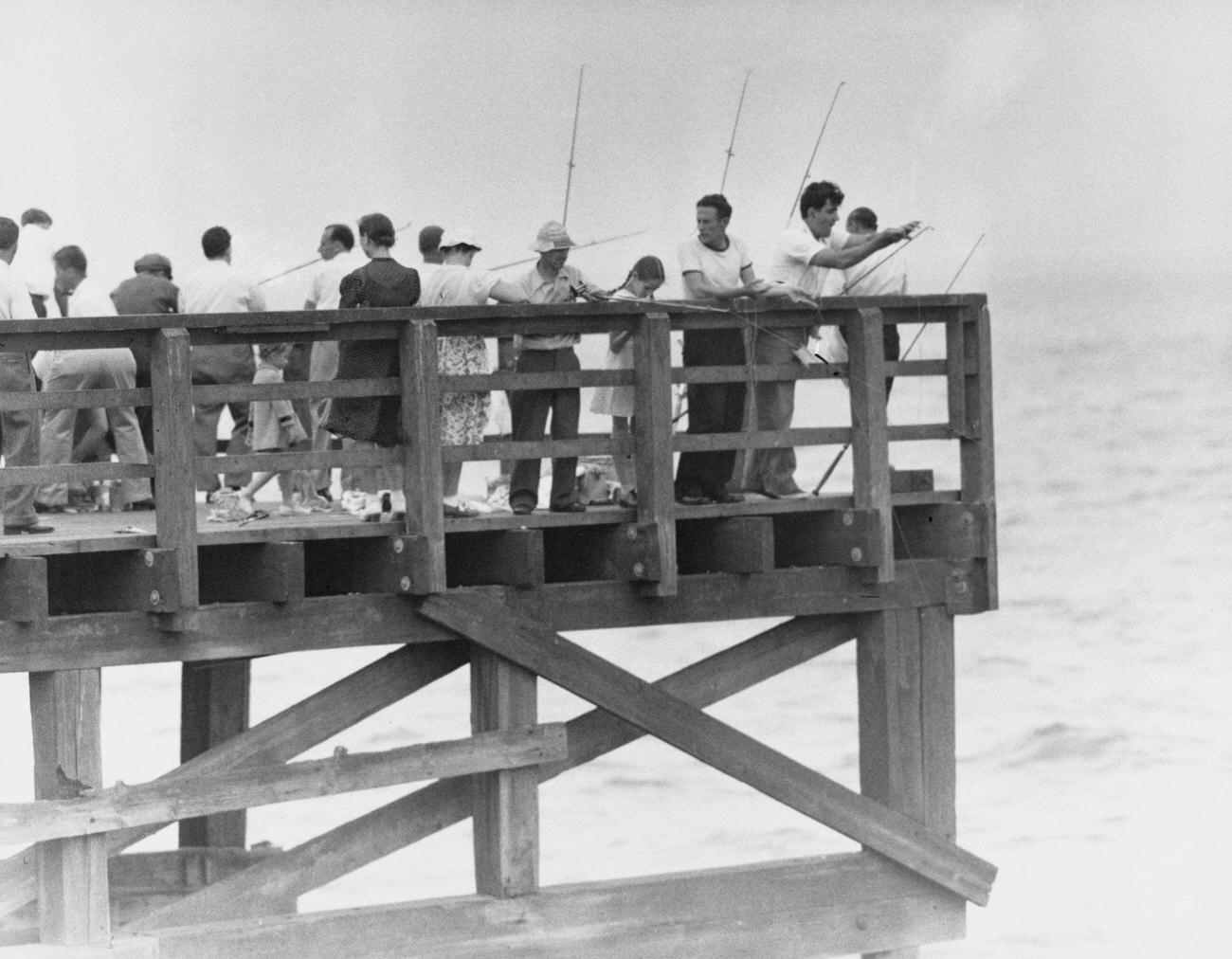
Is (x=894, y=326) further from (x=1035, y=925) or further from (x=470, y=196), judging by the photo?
(x=470, y=196)

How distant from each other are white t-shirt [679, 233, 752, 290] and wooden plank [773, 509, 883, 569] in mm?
1174

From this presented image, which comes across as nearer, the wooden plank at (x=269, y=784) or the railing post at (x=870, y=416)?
the wooden plank at (x=269, y=784)

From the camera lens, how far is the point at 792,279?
1239 cm

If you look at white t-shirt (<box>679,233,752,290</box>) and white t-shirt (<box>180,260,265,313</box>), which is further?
white t-shirt (<box>180,260,265,313</box>)

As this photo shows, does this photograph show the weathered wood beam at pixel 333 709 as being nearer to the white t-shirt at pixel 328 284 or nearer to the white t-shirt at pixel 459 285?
the white t-shirt at pixel 459 285

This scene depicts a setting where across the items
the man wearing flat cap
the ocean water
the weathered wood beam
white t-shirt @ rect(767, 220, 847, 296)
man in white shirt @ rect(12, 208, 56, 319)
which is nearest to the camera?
the weathered wood beam

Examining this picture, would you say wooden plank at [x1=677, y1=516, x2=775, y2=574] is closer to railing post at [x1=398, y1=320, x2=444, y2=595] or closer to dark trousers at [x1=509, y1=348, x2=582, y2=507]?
dark trousers at [x1=509, y1=348, x2=582, y2=507]

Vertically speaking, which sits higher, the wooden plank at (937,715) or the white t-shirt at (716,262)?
the white t-shirt at (716,262)

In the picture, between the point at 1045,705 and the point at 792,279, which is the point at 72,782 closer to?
the point at 792,279

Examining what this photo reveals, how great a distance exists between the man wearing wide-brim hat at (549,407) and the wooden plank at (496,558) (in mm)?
195

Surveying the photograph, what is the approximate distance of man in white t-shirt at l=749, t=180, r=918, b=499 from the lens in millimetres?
11680

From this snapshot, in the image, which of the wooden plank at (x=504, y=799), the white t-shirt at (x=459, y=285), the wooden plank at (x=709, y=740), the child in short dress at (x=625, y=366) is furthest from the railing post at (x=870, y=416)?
the wooden plank at (x=504, y=799)

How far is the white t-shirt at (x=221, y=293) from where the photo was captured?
12.6 meters

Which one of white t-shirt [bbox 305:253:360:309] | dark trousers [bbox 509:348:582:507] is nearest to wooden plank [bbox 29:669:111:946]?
dark trousers [bbox 509:348:582:507]
